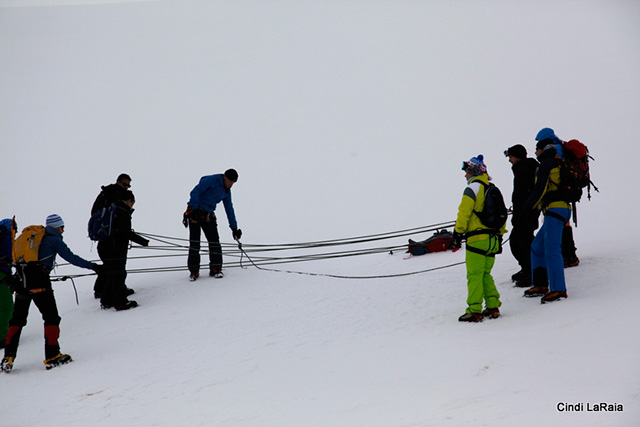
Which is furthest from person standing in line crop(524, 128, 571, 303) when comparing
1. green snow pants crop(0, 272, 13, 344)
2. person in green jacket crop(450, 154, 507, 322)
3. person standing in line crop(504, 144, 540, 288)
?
green snow pants crop(0, 272, 13, 344)

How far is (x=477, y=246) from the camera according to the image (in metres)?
5.45

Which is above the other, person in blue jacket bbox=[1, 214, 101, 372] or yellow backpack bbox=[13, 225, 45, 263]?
yellow backpack bbox=[13, 225, 45, 263]

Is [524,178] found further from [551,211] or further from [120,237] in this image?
[120,237]

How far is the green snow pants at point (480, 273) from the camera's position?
5430 millimetres

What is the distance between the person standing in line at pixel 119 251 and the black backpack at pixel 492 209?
4907 millimetres

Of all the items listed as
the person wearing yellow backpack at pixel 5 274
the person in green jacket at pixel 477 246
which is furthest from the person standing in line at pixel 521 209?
the person wearing yellow backpack at pixel 5 274

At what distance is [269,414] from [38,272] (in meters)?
3.42

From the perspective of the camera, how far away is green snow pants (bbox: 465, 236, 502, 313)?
5.43 meters

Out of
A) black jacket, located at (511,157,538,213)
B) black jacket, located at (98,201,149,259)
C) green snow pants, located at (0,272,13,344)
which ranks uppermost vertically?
black jacket, located at (511,157,538,213)

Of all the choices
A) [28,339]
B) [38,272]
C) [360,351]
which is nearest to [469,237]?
[360,351]

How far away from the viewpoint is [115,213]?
7.70 metres

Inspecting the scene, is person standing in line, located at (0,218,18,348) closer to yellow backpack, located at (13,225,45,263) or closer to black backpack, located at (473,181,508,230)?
yellow backpack, located at (13,225,45,263)

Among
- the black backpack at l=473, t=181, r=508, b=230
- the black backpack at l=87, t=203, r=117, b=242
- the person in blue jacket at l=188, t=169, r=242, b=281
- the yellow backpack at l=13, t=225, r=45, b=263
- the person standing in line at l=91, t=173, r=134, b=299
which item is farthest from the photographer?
the person in blue jacket at l=188, t=169, r=242, b=281

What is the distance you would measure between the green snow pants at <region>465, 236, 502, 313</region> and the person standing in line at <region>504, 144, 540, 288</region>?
2.87 feet
